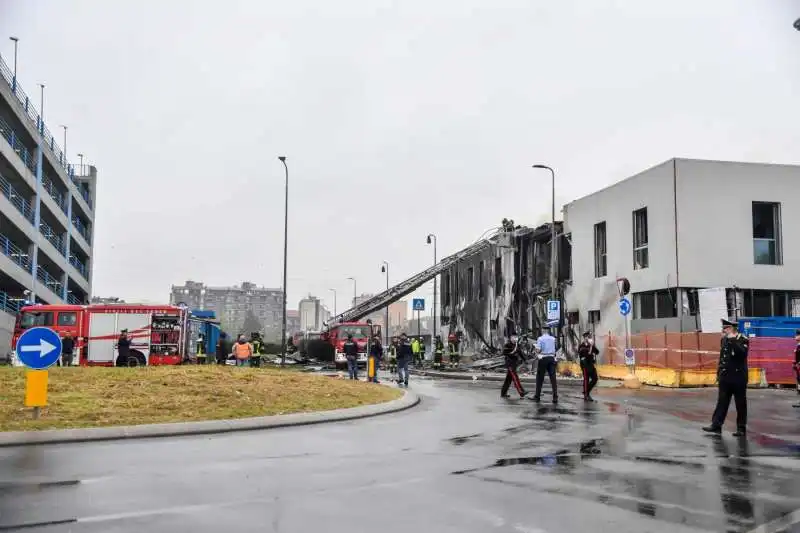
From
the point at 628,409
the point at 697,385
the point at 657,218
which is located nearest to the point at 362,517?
the point at 628,409

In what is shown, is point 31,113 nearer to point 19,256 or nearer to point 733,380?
point 19,256

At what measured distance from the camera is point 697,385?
23875 mm

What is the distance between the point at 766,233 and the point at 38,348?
2733 cm

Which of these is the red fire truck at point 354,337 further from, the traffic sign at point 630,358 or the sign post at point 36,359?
the sign post at point 36,359

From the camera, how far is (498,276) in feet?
159

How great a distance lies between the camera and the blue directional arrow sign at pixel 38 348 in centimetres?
1176

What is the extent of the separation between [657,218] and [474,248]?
901 inches

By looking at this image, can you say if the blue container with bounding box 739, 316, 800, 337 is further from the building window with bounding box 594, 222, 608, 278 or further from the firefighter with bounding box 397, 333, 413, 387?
the firefighter with bounding box 397, 333, 413, 387

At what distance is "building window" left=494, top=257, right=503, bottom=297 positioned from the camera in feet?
158

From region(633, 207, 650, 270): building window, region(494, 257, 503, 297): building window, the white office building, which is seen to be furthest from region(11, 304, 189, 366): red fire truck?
region(494, 257, 503, 297): building window

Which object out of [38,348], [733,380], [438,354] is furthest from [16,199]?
[733,380]

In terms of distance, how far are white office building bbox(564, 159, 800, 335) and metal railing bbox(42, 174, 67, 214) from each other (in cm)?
4269

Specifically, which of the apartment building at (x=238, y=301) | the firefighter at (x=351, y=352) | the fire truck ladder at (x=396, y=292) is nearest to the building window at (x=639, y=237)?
the firefighter at (x=351, y=352)

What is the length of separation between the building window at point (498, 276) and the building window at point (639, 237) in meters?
16.9
